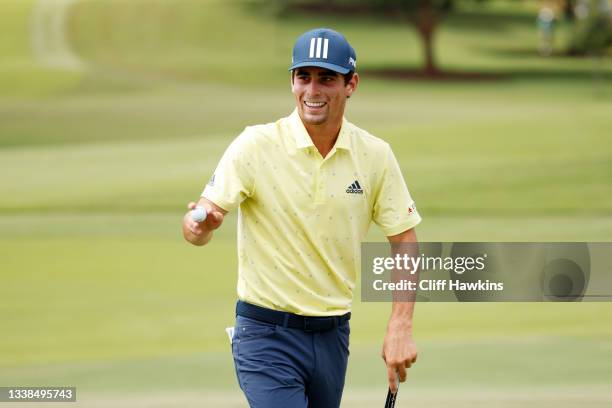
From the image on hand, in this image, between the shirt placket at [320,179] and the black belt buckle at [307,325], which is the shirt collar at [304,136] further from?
the black belt buckle at [307,325]

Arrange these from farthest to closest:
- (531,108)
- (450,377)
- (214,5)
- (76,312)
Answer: (214,5) < (531,108) < (76,312) < (450,377)

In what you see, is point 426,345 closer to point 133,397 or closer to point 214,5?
point 133,397

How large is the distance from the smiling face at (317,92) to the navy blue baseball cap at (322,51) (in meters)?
0.05

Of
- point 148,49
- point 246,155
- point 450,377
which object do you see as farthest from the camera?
point 148,49

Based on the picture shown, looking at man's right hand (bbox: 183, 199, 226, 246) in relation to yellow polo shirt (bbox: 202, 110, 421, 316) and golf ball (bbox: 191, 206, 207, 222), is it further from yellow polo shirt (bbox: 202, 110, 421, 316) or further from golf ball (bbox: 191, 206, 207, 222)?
yellow polo shirt (bbox: 202, 110, 421, 316)

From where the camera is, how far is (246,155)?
4891 mm

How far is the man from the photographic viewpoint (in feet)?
16.0

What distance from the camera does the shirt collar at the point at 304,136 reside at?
494 centimetres

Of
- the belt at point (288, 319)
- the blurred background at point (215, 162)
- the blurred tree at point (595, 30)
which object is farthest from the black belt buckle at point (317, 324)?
the blurred tree at point (595, 30)

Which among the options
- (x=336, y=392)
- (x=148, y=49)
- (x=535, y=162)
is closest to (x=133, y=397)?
(x=336, y=392)

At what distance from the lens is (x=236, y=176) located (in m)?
4.86

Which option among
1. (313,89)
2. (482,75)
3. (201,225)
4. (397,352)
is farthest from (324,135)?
(482,75)

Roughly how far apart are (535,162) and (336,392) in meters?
19.9

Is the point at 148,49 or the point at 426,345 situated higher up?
the point at 148,49
